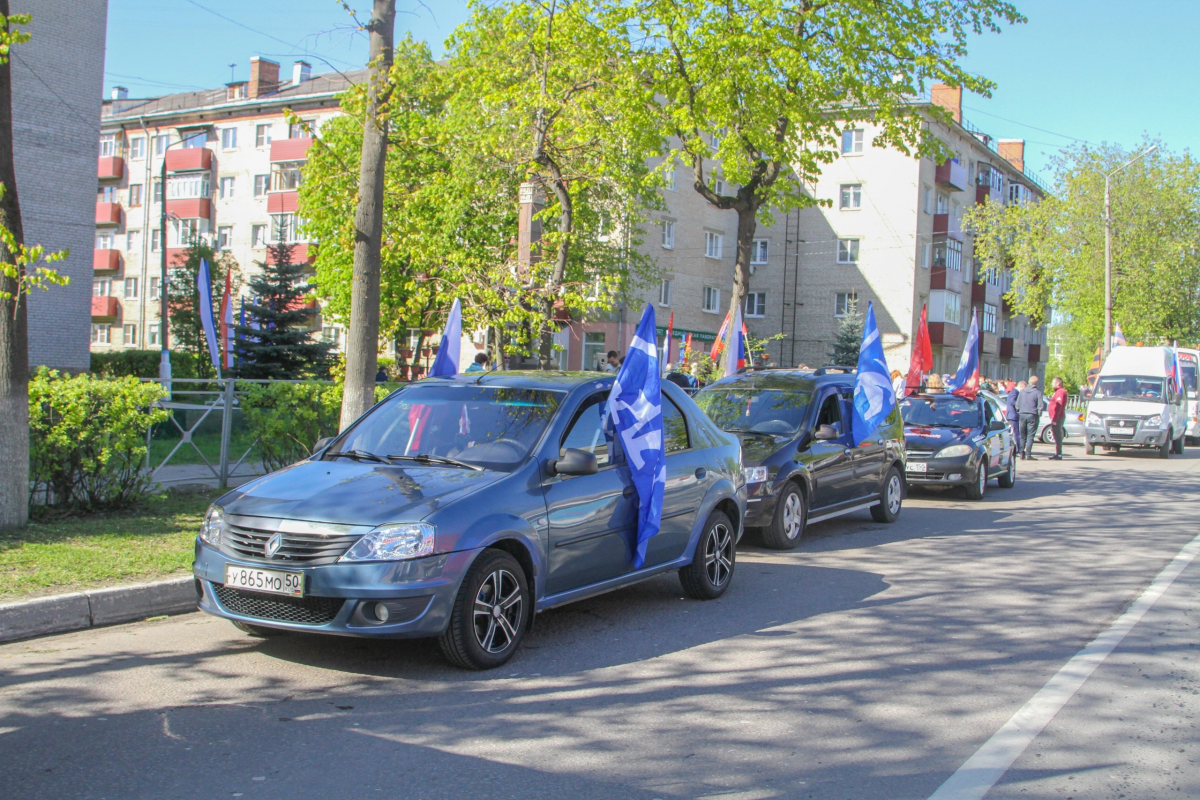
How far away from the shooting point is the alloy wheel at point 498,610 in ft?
19.0

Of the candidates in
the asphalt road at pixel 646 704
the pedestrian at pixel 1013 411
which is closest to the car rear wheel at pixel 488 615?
the asphalt road at pixel 646 704

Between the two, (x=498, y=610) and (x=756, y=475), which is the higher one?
(x=756, y=475)

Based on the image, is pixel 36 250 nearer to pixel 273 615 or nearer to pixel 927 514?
pixel 273 615

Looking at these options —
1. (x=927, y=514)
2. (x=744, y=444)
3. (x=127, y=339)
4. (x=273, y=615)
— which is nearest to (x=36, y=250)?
(x=273, y=615)

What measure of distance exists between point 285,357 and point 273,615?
83.3 ft

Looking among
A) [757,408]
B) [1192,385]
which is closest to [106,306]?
[1192,385]

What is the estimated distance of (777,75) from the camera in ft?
58.4

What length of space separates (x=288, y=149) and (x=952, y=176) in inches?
1271

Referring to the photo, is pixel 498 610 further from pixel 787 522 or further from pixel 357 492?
pixel 787 522

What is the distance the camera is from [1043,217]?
48875 mm

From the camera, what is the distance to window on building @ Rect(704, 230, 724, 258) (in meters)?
49.4

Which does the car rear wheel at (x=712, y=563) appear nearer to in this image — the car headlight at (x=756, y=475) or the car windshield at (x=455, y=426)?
the car windshield at (x=455, y=426)

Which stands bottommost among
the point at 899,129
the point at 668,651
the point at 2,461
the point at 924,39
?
the point at 668,651

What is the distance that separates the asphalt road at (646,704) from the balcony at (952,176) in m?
46.3
